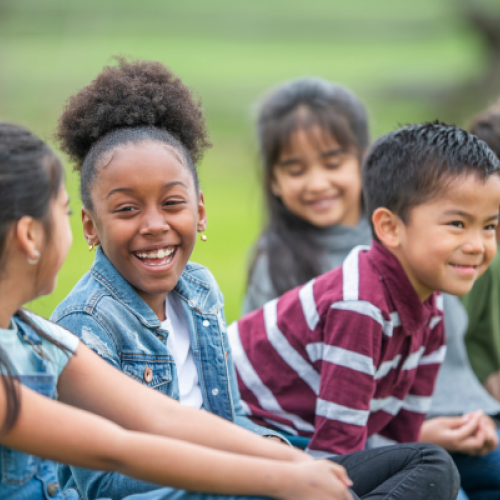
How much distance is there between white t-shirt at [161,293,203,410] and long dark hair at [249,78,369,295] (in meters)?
1.08

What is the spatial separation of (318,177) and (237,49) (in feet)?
49.8

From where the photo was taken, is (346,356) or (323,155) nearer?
(346,356)

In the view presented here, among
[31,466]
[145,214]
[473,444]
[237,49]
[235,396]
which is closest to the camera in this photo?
[31,466]

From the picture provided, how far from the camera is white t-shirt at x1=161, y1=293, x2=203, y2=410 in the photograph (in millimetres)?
2305

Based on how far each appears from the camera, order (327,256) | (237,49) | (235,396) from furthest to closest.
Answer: (237,49)
(327,256)
(235,396)

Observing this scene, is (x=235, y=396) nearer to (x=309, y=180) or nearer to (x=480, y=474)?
(x=480, y=474)

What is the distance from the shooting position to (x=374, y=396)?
2531 mm

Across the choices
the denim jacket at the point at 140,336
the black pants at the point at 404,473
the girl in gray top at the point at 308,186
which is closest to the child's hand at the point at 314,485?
the black pants at the point at 404,473

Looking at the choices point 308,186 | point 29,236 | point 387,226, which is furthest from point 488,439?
point 29,236

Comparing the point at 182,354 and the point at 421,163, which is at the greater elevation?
the point at 421,163

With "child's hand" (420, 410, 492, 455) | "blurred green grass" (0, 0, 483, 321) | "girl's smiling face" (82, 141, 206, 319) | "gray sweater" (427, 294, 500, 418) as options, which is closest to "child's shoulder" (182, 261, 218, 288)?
"girl's smiling face" (82, 141, 206, 319)

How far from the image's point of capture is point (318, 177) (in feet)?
11.7

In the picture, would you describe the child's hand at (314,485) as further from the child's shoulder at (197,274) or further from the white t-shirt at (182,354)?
the child's shoulder at (197,274)

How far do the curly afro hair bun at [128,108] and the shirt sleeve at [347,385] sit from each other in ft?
2.55
